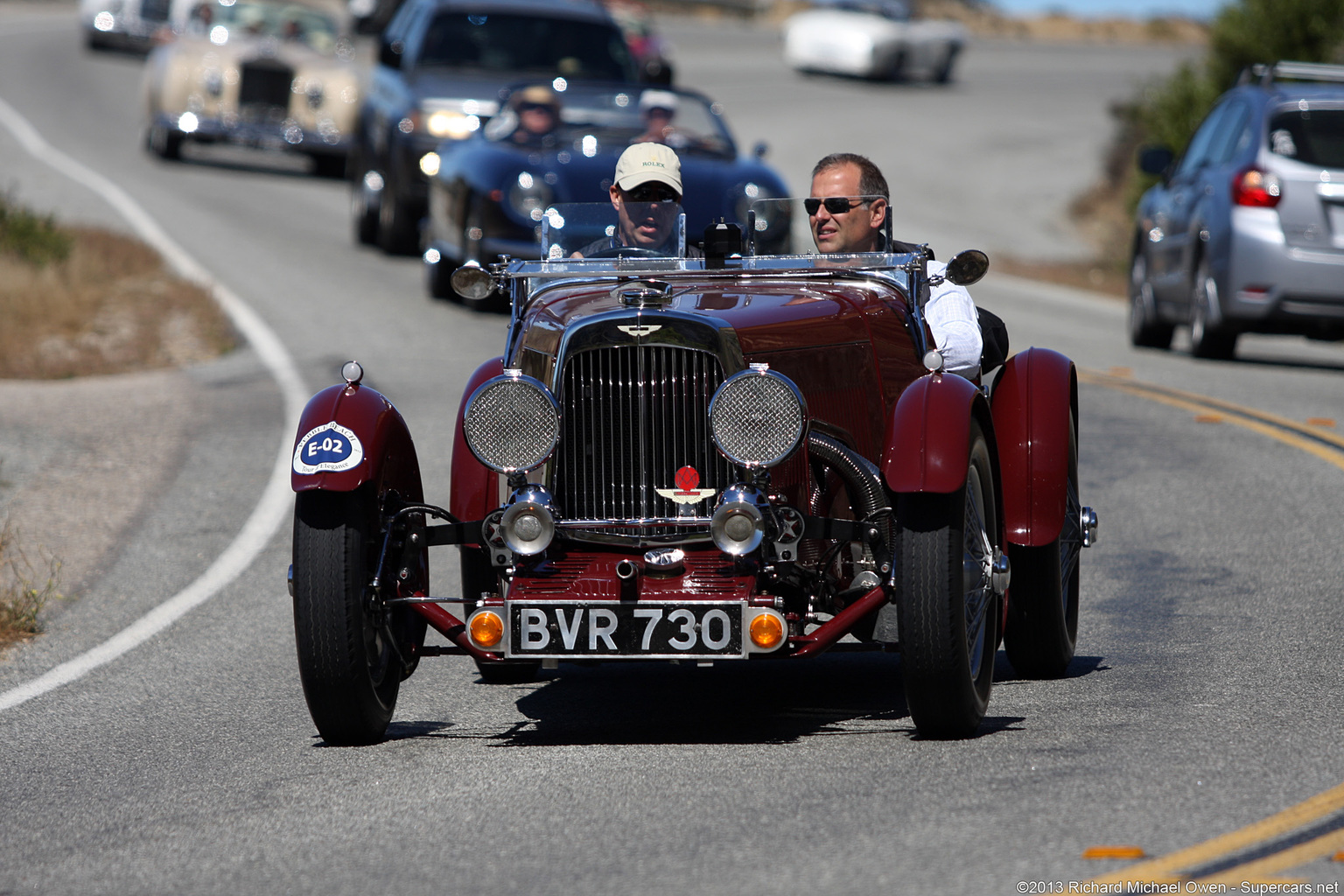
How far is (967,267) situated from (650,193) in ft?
4.24

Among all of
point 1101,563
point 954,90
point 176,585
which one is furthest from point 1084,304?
point 954,90

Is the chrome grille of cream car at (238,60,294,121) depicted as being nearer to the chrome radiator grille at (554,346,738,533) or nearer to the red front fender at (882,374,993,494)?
the chrome radiator grille at (554,346,738,533)

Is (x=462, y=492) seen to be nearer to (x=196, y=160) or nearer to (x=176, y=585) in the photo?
(x=176, y=585)

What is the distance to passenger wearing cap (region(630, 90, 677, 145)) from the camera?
1520 centimetres

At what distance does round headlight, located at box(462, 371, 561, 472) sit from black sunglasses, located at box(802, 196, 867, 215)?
5.10 feet

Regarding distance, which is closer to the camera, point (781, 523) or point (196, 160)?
point (781, 523)

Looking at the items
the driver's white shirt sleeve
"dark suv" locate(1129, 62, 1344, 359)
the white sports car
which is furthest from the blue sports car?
the white sports car

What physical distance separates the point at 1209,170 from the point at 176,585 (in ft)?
29.6

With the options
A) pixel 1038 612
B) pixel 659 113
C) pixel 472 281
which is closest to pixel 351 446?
pixel 472 281

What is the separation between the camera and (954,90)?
139ft

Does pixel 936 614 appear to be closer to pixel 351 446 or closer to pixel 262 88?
pixel 351 446

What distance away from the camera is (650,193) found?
7242mm

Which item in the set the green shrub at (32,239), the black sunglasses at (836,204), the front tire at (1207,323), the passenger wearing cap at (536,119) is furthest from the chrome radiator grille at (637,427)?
the green shrub at (32,239)

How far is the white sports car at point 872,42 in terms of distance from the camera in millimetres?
41125
